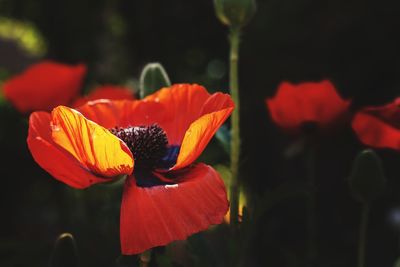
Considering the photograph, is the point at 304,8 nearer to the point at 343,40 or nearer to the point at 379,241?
the point at 343,40

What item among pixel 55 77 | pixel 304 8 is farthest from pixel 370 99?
pixel 55 77

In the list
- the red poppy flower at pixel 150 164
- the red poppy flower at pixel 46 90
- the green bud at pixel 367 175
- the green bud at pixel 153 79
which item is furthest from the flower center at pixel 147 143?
the red poppy flower at pixel 46 90

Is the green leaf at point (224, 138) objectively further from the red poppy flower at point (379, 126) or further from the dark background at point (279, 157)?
the red poppy flower at point (379, 126)

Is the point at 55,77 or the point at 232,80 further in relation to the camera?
the point at 55,77

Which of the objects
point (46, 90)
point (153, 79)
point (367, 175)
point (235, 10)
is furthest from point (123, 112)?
point (46, 90)

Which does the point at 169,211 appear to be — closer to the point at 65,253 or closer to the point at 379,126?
the point at 65,253

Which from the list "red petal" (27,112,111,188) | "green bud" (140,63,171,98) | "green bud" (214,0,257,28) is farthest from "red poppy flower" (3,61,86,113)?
"red petal" (27,112,111,188)

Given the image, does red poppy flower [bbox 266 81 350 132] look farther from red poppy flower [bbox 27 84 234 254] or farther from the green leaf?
red poppy flower [bbox 27 84 234 254]
